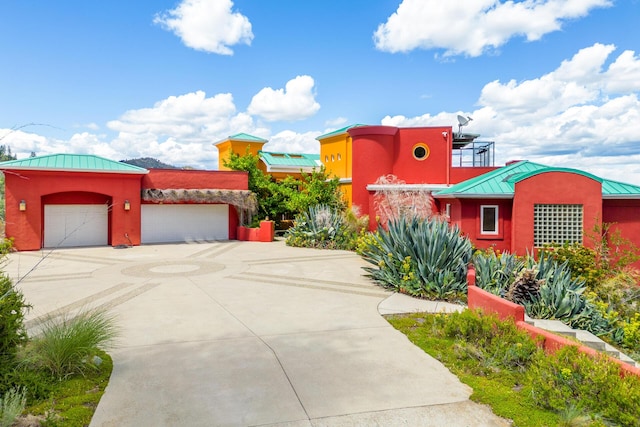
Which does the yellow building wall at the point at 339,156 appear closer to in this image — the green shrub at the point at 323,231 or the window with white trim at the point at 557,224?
the green shrub at the point at 323,231

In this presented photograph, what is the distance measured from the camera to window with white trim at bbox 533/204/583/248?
15281 millimetres

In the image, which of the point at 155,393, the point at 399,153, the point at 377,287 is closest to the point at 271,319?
the point at 155,393

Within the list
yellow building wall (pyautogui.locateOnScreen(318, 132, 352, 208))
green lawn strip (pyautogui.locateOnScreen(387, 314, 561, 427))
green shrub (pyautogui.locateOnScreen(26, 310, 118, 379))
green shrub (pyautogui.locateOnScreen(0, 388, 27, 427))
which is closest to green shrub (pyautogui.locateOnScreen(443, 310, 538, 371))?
green lawn strip (pyautogui.locateOnScreen(387, 314, 561, 427))

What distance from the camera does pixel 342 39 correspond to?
16.9 metres

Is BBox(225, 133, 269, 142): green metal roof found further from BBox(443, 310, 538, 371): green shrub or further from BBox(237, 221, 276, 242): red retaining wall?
BBox(443, 310, 538, 371): green shrub

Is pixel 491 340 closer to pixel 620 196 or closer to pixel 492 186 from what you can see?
pixel 492 186

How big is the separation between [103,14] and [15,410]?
37.1ft

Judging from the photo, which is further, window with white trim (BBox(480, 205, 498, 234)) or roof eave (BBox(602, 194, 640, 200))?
window with white trim (BBox(480, 205, 498, 234))

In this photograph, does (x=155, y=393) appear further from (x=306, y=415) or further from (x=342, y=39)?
(x=342, y=39)

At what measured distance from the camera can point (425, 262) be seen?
11.3 m

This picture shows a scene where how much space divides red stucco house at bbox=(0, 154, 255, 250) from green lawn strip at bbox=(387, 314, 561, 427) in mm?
15448

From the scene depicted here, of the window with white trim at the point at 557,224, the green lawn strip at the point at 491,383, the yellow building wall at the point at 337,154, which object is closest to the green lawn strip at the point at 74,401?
the green lawn strip at the point at 491,383

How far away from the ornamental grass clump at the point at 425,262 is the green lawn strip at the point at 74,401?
25.0 feet

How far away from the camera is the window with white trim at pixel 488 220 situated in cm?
1650
